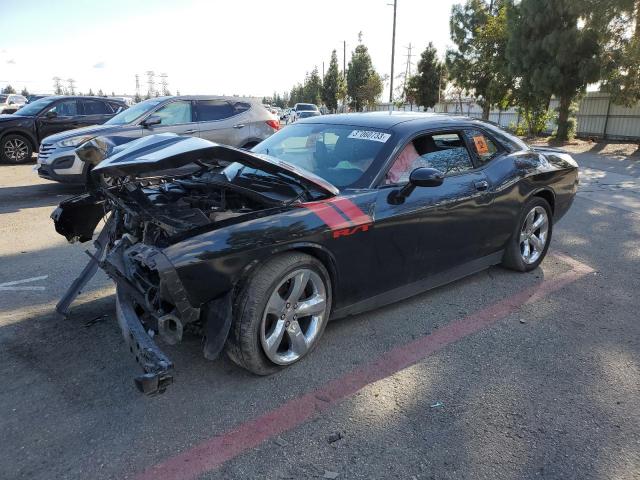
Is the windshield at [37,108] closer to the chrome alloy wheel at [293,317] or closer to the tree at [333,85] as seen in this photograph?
the chrome alloy wheel at [293,317]

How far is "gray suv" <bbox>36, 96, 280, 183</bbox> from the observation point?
855 centimetres

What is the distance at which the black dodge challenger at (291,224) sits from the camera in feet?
8.94

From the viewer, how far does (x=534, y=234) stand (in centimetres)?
495

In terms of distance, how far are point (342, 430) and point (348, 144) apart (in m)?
2.19

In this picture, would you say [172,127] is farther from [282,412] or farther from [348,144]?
[282,412]

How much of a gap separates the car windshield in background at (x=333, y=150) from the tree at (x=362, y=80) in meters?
45.5

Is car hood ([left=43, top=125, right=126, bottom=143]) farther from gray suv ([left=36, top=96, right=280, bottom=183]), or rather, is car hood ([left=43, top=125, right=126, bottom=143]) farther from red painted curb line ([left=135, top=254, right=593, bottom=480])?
red painted curb line ([left=135, top=254, right=593, bottom=480])

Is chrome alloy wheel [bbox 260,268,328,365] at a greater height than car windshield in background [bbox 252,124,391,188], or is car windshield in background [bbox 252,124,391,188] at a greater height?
car windshield in background [bbox 252,124,391,188]

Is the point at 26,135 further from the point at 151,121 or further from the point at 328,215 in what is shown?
the point at 328,215

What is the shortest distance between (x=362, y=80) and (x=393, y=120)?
155 feet

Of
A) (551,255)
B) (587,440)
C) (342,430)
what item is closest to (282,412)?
(342,430)

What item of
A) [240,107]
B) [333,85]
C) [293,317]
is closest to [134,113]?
[240,107]

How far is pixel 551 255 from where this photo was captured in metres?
5.53

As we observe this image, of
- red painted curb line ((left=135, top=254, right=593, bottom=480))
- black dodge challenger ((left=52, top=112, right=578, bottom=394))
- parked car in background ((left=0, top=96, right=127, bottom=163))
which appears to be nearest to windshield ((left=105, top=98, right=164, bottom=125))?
parked car in background ((left=0, top=96, right=127, bottom=163))
